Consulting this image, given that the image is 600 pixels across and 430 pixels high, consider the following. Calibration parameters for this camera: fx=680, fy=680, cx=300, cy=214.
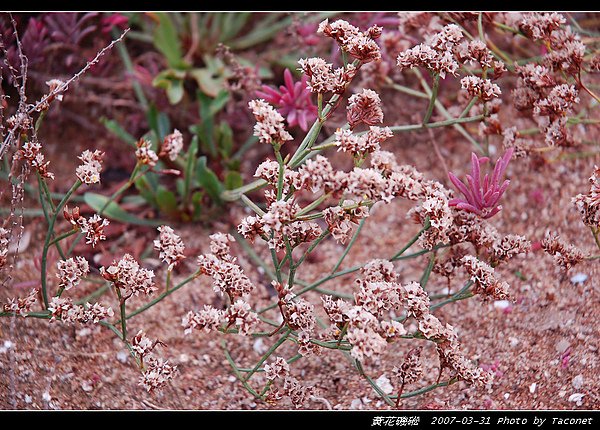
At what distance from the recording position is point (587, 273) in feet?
5.64

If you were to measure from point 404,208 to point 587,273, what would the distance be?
22.6 inches

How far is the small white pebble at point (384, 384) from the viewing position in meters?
1.55

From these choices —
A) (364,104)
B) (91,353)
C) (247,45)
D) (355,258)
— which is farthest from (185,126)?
(364,104)

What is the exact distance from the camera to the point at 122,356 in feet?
5.38

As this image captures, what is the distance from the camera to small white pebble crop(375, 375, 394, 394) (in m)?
1.55

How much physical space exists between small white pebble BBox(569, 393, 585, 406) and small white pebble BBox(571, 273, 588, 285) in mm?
338

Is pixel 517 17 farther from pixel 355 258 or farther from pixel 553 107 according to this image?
pixel 355 258

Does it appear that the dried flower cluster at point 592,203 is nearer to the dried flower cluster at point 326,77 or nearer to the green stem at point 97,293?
the dried flower cluster at point 326,77

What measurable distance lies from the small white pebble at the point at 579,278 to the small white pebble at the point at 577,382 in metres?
0.29

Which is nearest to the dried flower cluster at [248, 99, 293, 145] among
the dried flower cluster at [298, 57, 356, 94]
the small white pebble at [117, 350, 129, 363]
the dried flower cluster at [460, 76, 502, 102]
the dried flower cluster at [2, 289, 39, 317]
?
the dried flower cluster at [298, 57, 356, 94]

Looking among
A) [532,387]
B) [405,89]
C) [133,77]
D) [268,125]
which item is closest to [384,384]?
[532,387]

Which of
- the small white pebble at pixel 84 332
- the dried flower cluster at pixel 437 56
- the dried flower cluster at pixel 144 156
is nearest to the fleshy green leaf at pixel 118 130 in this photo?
the small white pebble at pixel 84 332

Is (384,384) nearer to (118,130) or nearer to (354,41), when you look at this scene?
(354,41)

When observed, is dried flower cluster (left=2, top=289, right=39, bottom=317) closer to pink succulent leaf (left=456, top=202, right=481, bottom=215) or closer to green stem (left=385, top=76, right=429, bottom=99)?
pink succulent leaf (left=456, top=202, right=481, bottom=215)
